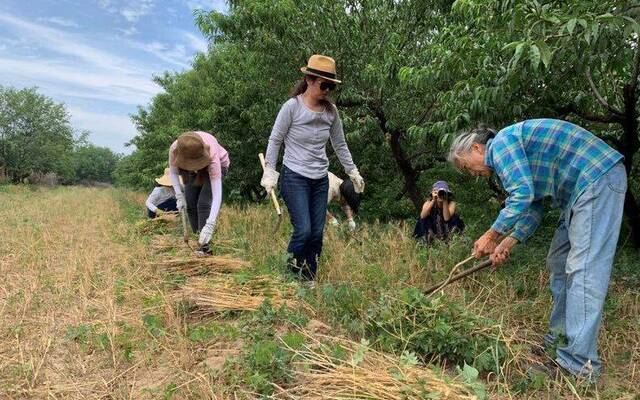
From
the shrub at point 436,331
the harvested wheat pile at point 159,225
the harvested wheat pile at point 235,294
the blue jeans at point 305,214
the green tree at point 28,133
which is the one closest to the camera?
the shrub at point 436,331

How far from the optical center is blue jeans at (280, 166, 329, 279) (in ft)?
12.4

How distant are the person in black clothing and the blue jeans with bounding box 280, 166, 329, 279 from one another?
1.90 m

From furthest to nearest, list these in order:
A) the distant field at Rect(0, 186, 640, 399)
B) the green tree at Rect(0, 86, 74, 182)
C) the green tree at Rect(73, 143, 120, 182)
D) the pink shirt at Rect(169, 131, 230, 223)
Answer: the green tree at Rect(73, 143, 120, 182)
the green tree at Rect(0, 86, 74, 182)
the pink shirt at Rect(169, 131, 230, 223)
the distant field at Rect(0, 186, 640, 399)

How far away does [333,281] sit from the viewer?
3.89 meters

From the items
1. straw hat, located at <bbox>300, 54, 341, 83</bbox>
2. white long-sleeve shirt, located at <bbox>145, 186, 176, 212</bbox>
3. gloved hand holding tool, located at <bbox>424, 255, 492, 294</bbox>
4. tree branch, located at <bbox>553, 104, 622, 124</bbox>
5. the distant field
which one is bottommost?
the distant field

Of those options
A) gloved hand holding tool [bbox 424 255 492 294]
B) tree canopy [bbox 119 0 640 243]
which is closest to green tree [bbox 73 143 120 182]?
tree canopy [bbox 119 0 640 243]

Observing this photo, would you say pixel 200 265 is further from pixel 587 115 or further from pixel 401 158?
pixel 401 158

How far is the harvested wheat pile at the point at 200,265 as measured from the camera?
4.04 meters

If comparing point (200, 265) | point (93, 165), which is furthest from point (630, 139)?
point (93, 165)

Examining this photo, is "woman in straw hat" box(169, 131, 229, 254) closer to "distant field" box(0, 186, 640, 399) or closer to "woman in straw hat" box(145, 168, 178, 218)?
"distant field" box(0, 186, 640, 399)

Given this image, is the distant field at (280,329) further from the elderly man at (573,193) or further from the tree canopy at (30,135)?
the tree canopy at (30,135)

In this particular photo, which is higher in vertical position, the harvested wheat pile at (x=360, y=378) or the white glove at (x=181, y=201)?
the white glove at (x=181, y=201)

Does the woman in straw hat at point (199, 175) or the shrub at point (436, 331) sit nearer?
the shrub at point (436, 331)

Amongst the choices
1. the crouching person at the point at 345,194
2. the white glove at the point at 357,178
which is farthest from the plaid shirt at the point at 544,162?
the crouching person at the point at 345,194
